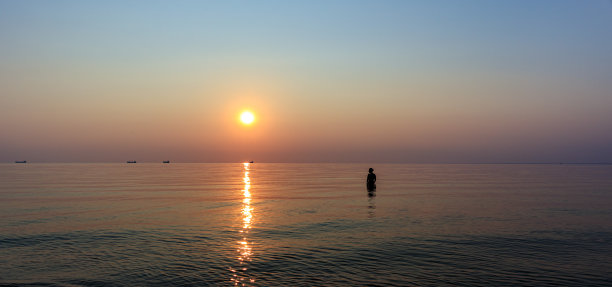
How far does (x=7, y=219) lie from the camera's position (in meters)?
29.7

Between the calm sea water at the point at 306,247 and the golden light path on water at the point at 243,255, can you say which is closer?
the golden light path on water at the point at 243,255

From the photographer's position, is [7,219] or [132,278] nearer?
[132,278]

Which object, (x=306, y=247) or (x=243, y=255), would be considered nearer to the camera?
(x=243, y=255)

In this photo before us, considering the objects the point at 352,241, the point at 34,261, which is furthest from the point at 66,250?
the point at 352,241

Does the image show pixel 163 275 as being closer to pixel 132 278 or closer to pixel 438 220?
pixel 132 278

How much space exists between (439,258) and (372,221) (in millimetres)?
10658

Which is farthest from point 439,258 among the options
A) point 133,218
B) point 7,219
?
point 7,219

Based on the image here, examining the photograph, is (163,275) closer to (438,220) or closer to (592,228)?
(438,220)

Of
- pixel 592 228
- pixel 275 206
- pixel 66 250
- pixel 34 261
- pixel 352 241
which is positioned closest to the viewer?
pixel 34 261

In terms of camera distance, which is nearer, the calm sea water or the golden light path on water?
the golden light path on water

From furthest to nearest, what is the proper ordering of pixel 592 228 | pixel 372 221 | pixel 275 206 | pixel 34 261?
pixel 275 206 → pixel 372 221 → pixel 592 228 → pixel 34 261

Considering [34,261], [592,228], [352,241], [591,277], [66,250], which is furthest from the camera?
[592,228]

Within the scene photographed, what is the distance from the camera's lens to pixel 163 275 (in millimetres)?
15680

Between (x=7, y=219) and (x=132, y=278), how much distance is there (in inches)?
825
